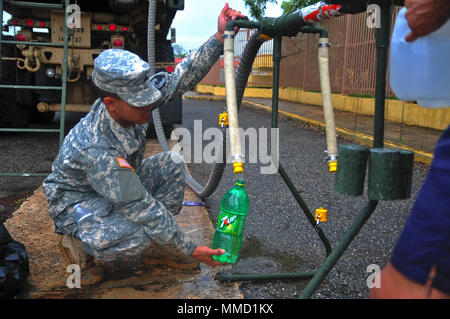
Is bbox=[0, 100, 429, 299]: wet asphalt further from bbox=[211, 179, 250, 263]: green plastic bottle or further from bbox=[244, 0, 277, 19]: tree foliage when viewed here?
bbox=[244, 0, 277, 19]: tree foliage

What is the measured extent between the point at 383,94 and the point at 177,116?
193 inches

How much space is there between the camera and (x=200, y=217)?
10.0 ft

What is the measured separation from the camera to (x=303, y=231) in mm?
2957

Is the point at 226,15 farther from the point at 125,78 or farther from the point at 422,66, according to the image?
the point at 422,66

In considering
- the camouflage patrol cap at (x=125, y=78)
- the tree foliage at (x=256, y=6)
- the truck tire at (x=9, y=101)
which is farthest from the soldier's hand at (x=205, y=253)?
the tree foliage at (x=256, y=6)

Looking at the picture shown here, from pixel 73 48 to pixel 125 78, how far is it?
3431mm

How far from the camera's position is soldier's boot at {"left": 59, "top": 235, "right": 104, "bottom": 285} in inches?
84.8

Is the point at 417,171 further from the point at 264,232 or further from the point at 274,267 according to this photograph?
the point at 274,267

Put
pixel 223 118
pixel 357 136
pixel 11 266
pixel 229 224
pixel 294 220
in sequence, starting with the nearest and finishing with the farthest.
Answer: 1. pixel 11 266
2. pixel 229 224
3. pixel 223 118
4. pixel 294 220
5. pixel 357 136

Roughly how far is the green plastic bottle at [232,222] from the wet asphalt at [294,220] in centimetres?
9

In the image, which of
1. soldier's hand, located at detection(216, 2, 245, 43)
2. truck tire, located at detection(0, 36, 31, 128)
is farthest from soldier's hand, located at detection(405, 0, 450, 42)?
truck tire, located at detection(0, 36, 31, 128)

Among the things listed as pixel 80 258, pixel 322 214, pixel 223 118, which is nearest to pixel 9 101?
pixel 80 258

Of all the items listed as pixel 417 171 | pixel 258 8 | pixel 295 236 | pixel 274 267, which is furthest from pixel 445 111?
pixel 258 8
